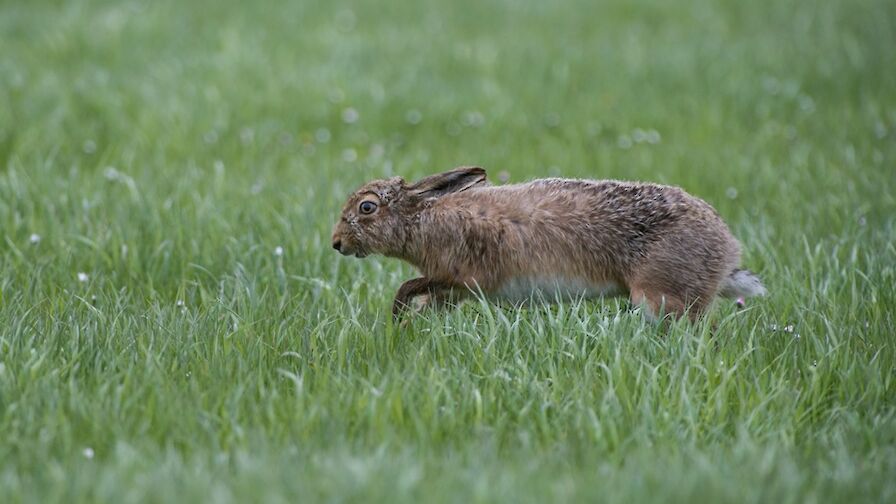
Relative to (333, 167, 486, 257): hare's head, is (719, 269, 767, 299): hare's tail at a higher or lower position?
lower

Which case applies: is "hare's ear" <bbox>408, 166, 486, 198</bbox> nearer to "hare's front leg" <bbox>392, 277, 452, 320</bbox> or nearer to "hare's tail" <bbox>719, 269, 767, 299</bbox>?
"hare's front leg" <bbox>392, 277, 452, 320</bbox>

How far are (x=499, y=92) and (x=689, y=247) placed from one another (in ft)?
17.4

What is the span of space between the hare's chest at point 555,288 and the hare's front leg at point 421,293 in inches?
9.4

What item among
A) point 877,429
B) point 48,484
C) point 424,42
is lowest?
point 877,429

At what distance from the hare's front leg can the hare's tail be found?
1.21m

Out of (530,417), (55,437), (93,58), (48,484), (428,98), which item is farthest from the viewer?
(93,58)

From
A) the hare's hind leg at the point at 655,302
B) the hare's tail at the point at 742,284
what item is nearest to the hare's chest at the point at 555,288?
the hare's hind leg at the point at 655,302

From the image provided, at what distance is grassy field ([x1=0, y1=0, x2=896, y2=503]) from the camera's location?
3.62 m

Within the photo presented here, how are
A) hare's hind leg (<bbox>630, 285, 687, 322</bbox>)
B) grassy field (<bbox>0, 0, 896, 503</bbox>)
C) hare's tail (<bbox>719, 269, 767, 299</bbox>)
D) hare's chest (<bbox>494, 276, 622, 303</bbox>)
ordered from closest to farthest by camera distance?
grassy field (<bbox>0, 0, 896, 503</bbox>), hare's hind leg (<bbox>630, 285, 687, 322</bbox>), hare's chest (<bbox>494, 276, 622, 303</bbox>), hare's tail (<bbox>719, 269, 767, 299</bbox>)

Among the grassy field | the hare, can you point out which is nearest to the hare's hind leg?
the hare

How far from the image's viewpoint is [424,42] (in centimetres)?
1134

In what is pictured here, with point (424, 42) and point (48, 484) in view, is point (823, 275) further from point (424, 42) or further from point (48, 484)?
point (424, 42)

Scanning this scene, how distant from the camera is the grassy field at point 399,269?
3617mm

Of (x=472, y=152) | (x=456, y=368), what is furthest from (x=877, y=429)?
(x=472, y=152)
